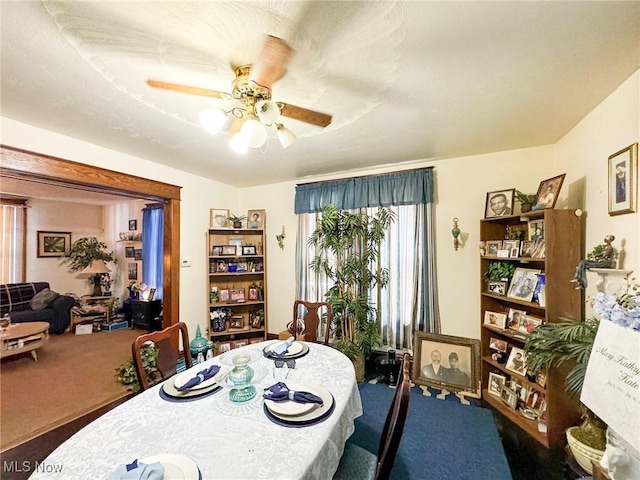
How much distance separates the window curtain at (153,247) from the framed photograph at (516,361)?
522 centimetres

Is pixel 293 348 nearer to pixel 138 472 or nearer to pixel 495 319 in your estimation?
pixel 138 472

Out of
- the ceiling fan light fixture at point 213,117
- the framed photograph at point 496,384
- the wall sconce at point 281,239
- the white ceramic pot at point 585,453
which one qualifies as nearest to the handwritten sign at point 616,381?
the white ceramic pot at point 585,453

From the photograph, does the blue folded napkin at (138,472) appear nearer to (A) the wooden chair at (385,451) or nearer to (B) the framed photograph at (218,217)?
(A) the wooden chair at (385,451)

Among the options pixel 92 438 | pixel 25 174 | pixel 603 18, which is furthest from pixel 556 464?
pixel 25 174

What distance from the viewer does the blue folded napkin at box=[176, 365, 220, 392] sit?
51.9 inches

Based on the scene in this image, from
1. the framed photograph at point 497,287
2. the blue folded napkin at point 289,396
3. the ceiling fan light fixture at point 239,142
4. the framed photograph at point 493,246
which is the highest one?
the ceiling fan light fixture at point 239,142

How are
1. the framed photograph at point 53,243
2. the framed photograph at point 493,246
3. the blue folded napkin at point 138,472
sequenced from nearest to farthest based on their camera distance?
the blue folded napkin at point 138,472 → the framed photograph at point 493,246 → the framed photograph at point 53,243

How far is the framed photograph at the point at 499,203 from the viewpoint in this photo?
2441 millimetres

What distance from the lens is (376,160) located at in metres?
2.95

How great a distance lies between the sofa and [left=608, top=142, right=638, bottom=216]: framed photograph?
702 cm

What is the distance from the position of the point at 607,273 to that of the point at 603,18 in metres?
1.39

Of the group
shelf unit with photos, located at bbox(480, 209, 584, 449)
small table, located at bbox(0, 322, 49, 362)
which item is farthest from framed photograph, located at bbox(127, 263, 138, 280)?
shelf unit with photos, located at bbox(480, 209, 584, 449)

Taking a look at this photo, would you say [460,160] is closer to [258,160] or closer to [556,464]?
[258,160]

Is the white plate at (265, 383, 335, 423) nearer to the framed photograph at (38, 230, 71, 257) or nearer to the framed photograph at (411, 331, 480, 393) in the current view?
the framed photograph at (411, 331, 480, 393)
